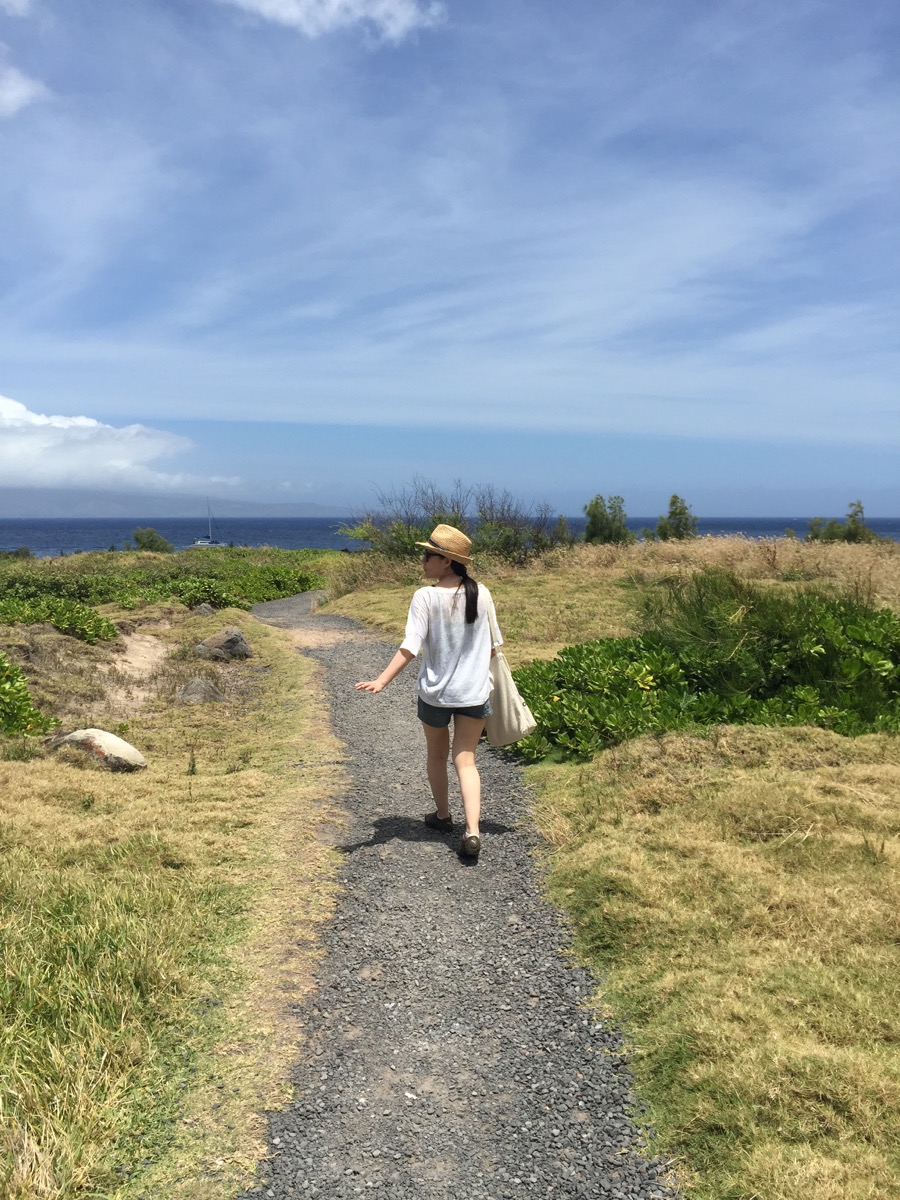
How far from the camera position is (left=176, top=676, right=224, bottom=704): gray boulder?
11188mm

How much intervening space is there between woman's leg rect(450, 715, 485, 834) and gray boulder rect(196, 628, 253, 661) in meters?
9.56

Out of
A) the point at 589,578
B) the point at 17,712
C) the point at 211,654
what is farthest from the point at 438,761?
the point at 589,578

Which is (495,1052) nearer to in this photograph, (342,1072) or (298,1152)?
(342,1072)

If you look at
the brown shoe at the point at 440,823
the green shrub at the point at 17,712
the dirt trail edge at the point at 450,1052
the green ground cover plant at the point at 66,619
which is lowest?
the dirt trail edge at the point at 450,1052

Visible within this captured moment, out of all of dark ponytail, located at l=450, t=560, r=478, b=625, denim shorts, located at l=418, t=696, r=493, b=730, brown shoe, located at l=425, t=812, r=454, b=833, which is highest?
dark ponytail, located at l=450, t=560, r=478, b=625

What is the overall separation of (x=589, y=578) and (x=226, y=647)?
35.4 feet

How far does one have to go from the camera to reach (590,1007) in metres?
3.94

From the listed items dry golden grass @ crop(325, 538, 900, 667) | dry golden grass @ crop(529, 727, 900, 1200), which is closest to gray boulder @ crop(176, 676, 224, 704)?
dry golden grass @ crop(325, 538, 900, 667)

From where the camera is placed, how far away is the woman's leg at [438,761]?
5.77 m

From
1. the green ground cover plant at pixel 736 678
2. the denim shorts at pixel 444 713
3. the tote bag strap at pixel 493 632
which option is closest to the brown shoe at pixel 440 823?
the denim shorts at pixel 444 713

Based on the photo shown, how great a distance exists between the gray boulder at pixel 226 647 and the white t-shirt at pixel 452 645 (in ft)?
31.6

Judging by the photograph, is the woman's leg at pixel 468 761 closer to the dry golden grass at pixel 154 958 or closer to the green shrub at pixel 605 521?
the dry golden grass at pixel 154 958

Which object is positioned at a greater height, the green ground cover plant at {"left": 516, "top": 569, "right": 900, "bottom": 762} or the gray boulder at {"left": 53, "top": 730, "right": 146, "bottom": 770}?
the green ground cover plant at {"left": 516, "top": 569, "right": 900, "bottom": 762}

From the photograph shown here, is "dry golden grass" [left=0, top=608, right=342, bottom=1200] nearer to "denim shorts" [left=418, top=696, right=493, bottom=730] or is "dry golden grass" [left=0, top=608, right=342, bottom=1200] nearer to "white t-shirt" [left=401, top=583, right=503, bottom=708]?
"denim shorts" [left=418, top=696, right=493, bottom=730]
